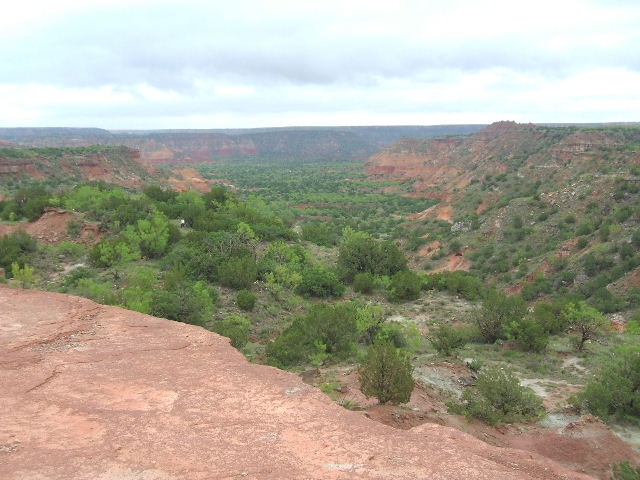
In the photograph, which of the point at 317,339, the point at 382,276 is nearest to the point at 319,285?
the point at 382,276

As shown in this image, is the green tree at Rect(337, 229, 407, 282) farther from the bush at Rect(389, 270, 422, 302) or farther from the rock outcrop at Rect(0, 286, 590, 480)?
the rock outcrop at Rect(0, 286, 590, 480)

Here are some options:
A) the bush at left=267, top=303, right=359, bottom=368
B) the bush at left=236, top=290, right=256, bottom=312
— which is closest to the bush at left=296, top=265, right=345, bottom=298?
the bush at left=236, top=290, right=256, bottom=312

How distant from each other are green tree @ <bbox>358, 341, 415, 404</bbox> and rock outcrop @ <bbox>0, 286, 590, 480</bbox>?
2.65m

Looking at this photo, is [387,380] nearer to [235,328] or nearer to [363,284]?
[235,328]

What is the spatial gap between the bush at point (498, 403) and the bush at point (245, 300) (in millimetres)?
11530

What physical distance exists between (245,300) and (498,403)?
12581 millimetres

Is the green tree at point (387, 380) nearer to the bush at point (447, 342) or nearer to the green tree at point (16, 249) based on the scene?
the bush at point (447, 342)

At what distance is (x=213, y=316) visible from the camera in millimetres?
21609

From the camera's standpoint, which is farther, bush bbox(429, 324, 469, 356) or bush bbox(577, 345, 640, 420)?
bush bbox(429, 324, 469, 356)

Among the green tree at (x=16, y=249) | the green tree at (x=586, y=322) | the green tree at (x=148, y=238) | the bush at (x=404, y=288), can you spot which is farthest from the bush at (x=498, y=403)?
the green tree at (x=16, y=249)

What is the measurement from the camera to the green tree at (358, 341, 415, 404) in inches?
474

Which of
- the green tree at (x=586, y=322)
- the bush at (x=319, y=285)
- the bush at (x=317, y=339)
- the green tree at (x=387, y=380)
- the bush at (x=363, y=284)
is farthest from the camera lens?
the bush at (x=363, y=284)

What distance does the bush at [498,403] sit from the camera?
13.1 m

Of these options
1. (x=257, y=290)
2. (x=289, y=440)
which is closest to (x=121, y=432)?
(x=289, y=440)
